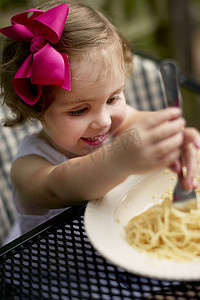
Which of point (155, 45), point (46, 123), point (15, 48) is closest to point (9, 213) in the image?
point (46, 123)

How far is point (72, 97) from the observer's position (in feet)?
2.71

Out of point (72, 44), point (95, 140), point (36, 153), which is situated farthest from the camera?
point (36, 153)

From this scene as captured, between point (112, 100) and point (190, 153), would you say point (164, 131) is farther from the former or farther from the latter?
point (112, 100)

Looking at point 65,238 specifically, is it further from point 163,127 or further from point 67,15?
point 67,15

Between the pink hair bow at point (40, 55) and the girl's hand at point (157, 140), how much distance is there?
25 centimetres

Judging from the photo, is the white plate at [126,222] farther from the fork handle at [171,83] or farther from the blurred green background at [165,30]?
the blurred green background at [165,30]

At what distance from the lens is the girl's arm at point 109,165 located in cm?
59

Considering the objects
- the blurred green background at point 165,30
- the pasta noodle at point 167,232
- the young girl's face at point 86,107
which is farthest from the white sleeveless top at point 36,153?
the blurred green background at point 165,30

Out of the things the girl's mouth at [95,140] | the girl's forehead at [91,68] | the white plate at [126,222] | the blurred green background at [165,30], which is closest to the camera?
the white plate at [126,222]

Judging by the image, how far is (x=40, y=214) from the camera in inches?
42.1

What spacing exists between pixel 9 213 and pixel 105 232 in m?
0.80

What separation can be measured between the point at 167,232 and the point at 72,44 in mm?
411

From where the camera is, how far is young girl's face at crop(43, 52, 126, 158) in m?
0.81

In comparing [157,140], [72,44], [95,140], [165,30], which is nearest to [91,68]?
[72,44]
